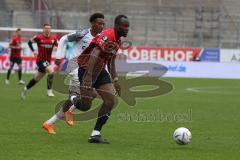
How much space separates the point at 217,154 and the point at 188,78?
89.9 feet

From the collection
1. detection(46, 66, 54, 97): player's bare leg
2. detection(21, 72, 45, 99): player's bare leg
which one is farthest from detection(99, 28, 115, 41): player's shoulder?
detection(46, 66, 54, 97): player's bare leg

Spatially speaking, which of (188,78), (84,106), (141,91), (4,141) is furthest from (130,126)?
(188,78)

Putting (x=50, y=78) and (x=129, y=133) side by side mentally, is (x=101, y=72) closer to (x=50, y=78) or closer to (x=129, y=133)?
(x=129, y=133)

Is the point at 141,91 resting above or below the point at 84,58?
below

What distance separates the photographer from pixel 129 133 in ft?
41.6

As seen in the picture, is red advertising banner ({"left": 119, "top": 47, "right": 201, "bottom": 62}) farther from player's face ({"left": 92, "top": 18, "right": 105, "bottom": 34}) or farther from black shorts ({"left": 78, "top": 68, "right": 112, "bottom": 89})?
black shorts ({"left": 78, "top": 68, "right": 112, "bottom": 89})

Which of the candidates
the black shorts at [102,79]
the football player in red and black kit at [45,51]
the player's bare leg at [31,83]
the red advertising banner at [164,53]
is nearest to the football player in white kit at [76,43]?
the black shorts at [102,79]

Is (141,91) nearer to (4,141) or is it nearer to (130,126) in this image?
(130,126)

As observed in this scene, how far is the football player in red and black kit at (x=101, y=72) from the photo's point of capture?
10719 millimetres

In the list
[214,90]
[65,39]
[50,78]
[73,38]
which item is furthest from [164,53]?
[65,39]

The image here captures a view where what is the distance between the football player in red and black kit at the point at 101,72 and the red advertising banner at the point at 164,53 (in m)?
29.8

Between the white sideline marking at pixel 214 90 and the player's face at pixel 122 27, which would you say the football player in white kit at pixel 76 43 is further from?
the white sideline marking at pixel 214 90

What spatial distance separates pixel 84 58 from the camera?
11.5 m

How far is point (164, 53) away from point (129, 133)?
96.5ft
